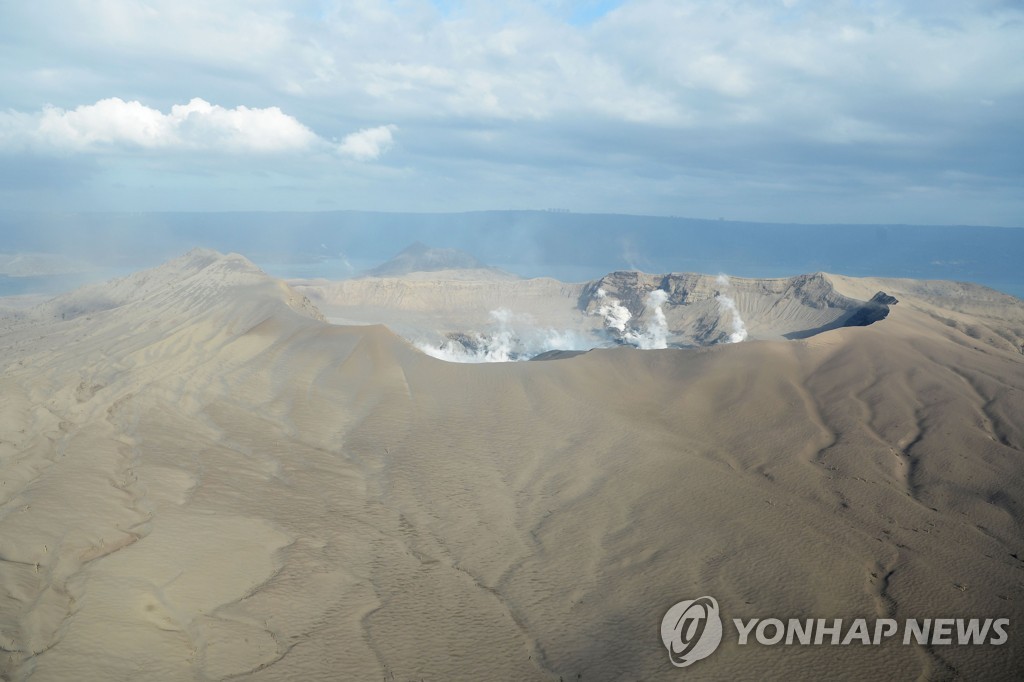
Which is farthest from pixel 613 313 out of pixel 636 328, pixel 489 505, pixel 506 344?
pixel 489 505

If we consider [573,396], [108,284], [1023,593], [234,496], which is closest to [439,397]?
[573,396]

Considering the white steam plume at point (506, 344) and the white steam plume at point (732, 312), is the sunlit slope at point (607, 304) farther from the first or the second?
the white steam plume at point (506, 344)

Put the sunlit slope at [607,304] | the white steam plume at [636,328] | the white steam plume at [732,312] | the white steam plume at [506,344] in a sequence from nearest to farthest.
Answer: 1. the white steam plume at [506,344]
2. the white steam plume at [732,312]
3. the sunlit slope at [607,304]
4. the white steam plume at [636,328]

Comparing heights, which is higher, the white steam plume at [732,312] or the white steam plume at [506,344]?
the white steam plume at [732,312]

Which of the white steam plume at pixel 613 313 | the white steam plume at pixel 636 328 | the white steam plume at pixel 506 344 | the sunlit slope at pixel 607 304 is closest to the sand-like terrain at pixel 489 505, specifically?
the white steam plume at pixel 506 344

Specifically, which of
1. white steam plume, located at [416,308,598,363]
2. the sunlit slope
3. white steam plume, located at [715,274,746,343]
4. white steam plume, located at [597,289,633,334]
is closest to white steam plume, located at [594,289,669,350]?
white steam plume, located at [597,289,633,334]
